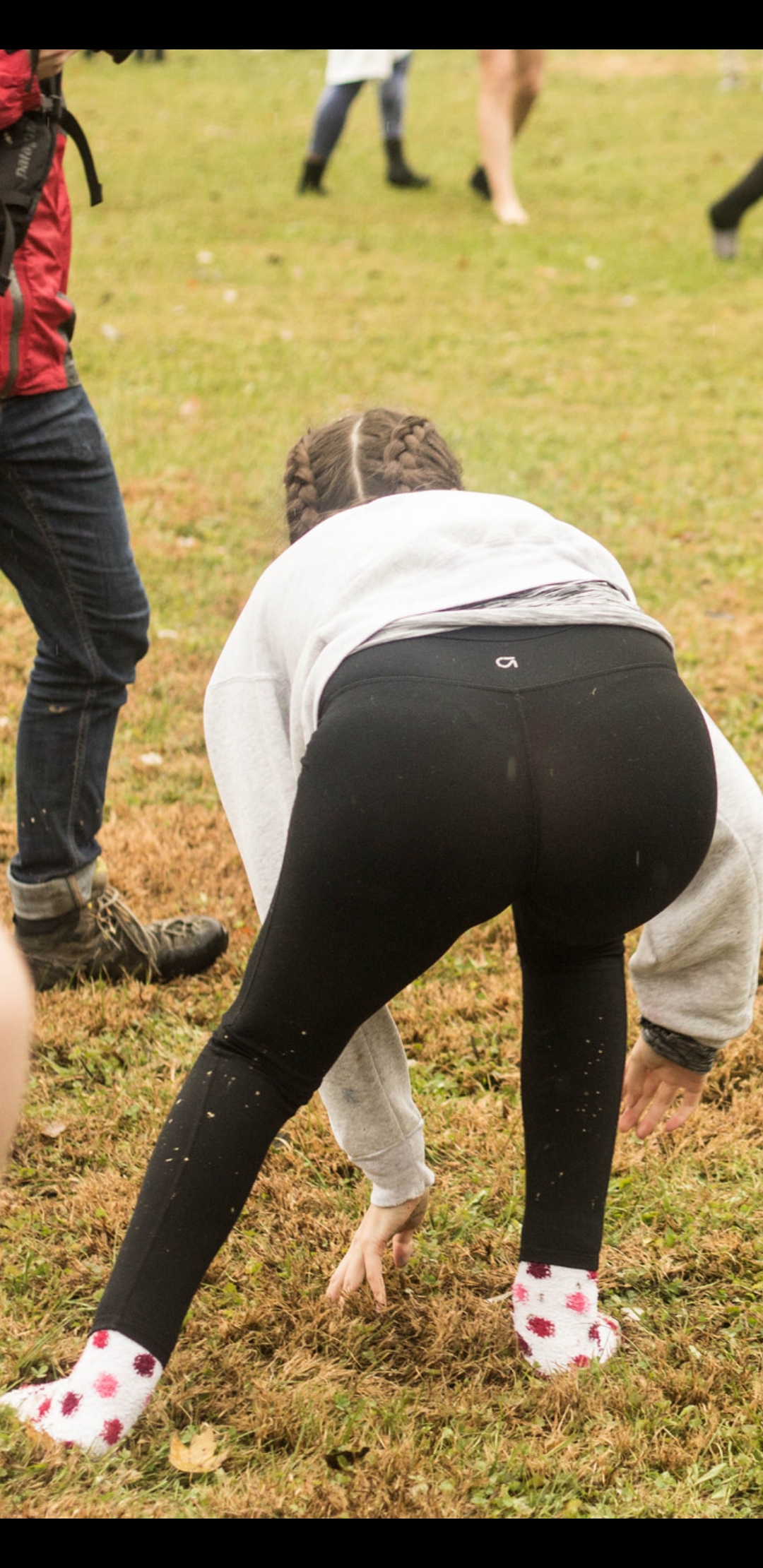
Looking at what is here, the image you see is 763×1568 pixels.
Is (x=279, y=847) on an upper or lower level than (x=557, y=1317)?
upper

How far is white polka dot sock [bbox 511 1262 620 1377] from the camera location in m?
1.94

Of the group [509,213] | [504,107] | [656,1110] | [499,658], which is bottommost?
[509,213]

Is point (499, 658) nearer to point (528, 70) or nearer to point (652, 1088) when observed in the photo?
point (652, 1088)

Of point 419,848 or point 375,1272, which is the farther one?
point 375,1272

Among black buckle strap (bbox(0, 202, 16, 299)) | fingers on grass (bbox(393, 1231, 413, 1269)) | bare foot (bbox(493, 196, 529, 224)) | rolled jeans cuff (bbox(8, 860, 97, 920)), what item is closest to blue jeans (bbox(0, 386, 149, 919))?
rolled jeans cuff (bbox(8, 860, 97, 920))

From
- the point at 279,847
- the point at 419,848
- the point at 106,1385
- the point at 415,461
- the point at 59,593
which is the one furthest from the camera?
the point at 59,593

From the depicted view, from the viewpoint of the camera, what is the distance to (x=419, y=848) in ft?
5.08

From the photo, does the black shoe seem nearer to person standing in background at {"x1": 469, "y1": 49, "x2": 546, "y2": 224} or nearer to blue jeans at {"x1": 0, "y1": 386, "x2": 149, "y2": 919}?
person standing in background at {"x1": 469, "y1": 49, "x2": 546, "y2": 224}

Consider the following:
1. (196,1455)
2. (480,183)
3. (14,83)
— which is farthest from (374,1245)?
(480,183)

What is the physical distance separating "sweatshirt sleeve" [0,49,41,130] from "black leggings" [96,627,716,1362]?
3.93 feet

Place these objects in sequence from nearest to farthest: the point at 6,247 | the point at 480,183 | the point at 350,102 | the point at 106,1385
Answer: the point at 106,1385 → the point at 6,247 → the point at 350,102 → the point at 480,183

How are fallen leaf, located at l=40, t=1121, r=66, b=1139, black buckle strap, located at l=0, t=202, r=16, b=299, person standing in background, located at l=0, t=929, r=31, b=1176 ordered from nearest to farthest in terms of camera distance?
person standing in background, located at l=0, t=929, r=31, b=1176
black buckle strap, located at l=0, t=202, r=16, b=299
fallen leaf, located at l=40, t=1121, r=66, b=1139

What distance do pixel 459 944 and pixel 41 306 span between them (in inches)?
59.7

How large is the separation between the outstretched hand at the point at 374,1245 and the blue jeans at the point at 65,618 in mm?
1117
